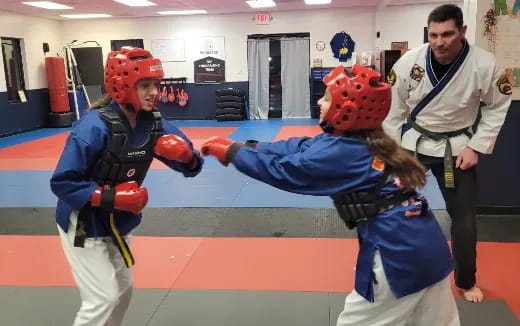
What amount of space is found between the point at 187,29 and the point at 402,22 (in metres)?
6.21

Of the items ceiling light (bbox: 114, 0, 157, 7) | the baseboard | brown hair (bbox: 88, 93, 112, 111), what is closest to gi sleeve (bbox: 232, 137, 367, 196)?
brown hair (bbox: 88, 93, 112, 111)

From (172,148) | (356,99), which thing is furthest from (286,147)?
(172,148)

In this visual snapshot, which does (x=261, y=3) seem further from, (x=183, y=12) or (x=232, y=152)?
(x=232, y=152)

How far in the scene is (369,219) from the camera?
1.78 metres

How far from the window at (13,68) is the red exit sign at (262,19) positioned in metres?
6.53

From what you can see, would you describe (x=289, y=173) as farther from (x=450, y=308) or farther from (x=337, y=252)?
(x=337, y=252)

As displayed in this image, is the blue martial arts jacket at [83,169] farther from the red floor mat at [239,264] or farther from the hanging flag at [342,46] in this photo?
the hanging flag at [342,46]

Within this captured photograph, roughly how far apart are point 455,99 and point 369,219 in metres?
1.63

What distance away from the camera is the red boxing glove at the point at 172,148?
2.17 m

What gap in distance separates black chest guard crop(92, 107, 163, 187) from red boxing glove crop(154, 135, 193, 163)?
0.19 feet

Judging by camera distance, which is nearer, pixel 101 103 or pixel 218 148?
A: pixel 218 148

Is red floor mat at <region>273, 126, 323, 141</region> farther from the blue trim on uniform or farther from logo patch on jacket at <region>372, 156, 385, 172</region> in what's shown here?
logo patch on jacket at <region>372, 156, 385, 172</region>

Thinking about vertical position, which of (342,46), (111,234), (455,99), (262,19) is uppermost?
(262,19)

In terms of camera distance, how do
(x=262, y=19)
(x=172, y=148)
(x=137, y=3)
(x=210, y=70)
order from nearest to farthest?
(x=172, y=148) < (x=137, y=3) < (x=262, y=19) < (x=210, y=70)
